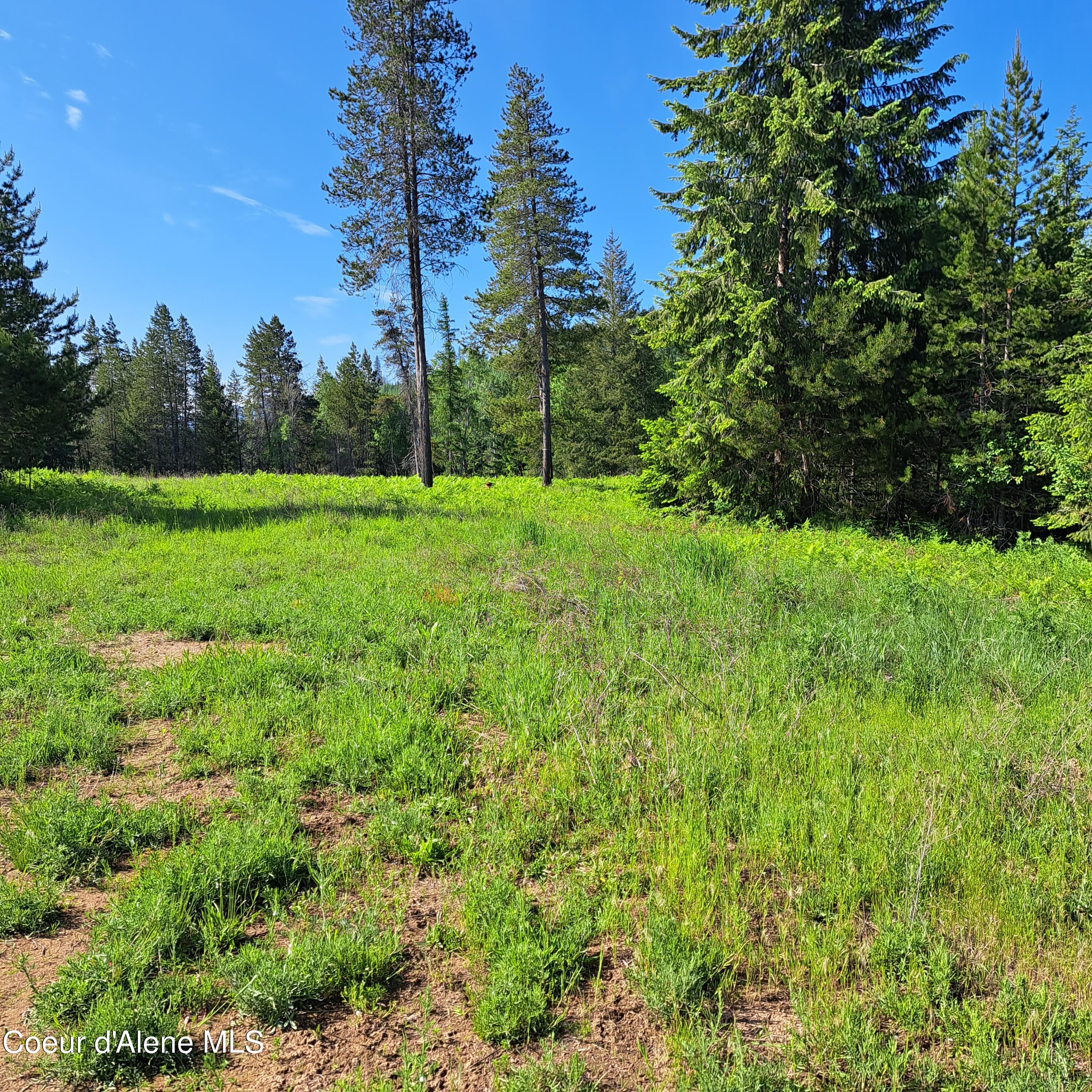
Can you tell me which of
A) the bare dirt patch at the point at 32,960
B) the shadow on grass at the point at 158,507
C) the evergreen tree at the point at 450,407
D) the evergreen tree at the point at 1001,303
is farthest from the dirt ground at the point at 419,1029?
the evergreen tree at the point at 450,407

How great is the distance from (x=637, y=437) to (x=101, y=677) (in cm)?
2999

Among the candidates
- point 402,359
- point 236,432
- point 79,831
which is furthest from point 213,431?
point 79,831

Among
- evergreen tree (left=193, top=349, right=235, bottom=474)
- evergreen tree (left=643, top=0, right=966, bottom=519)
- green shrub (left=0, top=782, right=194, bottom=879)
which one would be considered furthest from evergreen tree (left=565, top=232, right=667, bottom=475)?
evergreen tree (left=193, top=349, right=235, bottom=474)

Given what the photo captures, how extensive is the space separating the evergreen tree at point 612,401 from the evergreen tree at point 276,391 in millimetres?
39324

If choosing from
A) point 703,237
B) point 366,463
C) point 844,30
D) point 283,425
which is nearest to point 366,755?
point 703,237

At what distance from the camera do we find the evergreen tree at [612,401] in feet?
106

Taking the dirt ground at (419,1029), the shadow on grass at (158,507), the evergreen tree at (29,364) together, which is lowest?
the dirt ground at (419,1029)

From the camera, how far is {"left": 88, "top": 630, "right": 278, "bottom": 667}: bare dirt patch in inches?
199

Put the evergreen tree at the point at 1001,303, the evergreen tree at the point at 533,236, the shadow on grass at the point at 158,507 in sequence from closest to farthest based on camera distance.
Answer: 1. the shadow on grass at the point at 158,507
2. the evergreen tree at the point at 1001,303
3. the evergreen tree at the point at 533,236

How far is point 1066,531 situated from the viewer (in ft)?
46.1

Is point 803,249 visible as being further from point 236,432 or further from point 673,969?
point 236,432

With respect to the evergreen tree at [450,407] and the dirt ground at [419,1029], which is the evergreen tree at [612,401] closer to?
the evergreen tree at [450,407]

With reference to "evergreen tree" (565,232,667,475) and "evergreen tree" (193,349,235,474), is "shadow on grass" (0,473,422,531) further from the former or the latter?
"evergreen tree" (193,349,235,474)

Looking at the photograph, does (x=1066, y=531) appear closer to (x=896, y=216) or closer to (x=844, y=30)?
(x=896, y=216)
